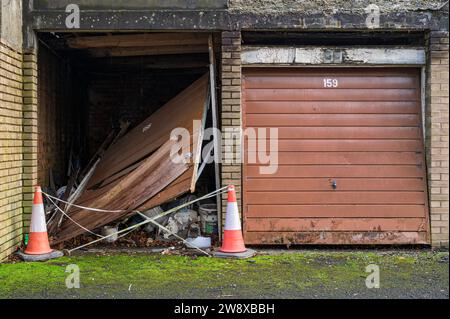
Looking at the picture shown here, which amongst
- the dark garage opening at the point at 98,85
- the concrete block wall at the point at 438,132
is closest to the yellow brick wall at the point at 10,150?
the dark garage opening at the point at 98,85

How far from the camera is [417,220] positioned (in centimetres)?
629

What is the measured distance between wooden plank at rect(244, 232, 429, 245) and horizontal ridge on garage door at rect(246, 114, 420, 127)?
1513mm

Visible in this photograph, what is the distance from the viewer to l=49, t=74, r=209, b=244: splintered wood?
20.7ft

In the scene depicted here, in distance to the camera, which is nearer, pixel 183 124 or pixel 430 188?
pixel 430 188

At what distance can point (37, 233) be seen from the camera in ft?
19.0

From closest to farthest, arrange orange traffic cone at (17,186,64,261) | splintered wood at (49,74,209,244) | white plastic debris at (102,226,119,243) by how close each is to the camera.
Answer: orange traffic cone at (17,186,64,261) → splintered wood at (49,74,209,244) → white plastic debris at (102,226,119,243)

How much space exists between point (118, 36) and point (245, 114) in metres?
2.23

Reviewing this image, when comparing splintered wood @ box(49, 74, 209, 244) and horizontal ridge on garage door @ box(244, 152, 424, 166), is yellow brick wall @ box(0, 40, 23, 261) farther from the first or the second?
horizontal ridge on garage door @ box(244, 152, 424, 166)

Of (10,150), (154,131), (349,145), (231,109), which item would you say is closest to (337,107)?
(349,145)

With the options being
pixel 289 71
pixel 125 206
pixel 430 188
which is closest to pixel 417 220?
pixel 430 188

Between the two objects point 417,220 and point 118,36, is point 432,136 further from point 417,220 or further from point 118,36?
point 118,36

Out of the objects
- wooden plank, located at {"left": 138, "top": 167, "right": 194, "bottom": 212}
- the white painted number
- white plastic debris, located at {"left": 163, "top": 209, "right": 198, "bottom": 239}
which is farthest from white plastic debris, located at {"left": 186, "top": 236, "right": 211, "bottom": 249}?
the white painted number

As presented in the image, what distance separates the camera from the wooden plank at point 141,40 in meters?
6.62

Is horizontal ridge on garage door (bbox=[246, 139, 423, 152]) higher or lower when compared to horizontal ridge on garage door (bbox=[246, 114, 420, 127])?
lower
